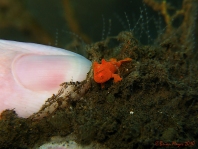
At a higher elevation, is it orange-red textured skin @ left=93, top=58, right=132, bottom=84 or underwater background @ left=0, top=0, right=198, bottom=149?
orange-red textured skin @ left=93, top=58, right=132, bottom=84

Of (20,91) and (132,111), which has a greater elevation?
(20,91)

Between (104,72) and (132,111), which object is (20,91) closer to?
(104,72)

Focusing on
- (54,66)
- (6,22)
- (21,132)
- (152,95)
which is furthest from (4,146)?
(6,22)

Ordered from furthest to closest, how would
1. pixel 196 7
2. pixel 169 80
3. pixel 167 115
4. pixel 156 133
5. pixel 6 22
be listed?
pixel 6 22
pixel 196 7
pixel 169 80
pixel 167 115
pixel 156 133

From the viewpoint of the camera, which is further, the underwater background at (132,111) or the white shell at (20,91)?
the white shell at (20,91)

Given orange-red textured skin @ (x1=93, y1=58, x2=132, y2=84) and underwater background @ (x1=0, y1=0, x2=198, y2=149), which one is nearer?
underwater background @ (x1=0, y1=0, x2=198, y2=149)

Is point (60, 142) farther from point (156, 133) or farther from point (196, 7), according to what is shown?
A: point (196, 7)

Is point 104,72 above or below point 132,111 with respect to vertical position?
above

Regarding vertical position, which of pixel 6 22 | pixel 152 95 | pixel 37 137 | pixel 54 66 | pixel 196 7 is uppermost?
pixel 6 22

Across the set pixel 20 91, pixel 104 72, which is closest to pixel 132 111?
pixel 104 72

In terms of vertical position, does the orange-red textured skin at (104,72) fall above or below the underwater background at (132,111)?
above

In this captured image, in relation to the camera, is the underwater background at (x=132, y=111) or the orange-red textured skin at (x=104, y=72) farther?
the orange-red textured skin at (x=104, y=72)
